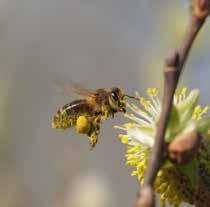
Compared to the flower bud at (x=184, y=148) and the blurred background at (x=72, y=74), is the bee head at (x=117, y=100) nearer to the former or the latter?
the flower bud at (x=184, y=148)

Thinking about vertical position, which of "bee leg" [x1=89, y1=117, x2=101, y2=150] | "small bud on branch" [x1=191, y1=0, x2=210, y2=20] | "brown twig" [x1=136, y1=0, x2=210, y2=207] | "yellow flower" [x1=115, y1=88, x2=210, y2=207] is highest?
"small bud on branch" [x1=191, y1=0, x2=210, y2=20]

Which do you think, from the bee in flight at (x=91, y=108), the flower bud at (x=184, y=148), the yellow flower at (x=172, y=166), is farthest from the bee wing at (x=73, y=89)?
the flower bud at (x=184, y=148)

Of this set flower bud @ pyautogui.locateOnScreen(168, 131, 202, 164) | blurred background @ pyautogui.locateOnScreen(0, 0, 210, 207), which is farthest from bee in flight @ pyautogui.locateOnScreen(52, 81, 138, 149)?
blurred background @ pyautogui.locateOnScreen(0, 0, 210, 207)

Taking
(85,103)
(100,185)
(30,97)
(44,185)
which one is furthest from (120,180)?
(85,103)

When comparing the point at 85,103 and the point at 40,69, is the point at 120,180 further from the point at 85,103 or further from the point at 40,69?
the point at 85,103

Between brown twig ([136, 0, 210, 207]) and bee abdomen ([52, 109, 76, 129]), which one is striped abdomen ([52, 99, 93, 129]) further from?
brown twig ([136, 0, 210, 207])

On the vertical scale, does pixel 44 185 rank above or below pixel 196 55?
below
